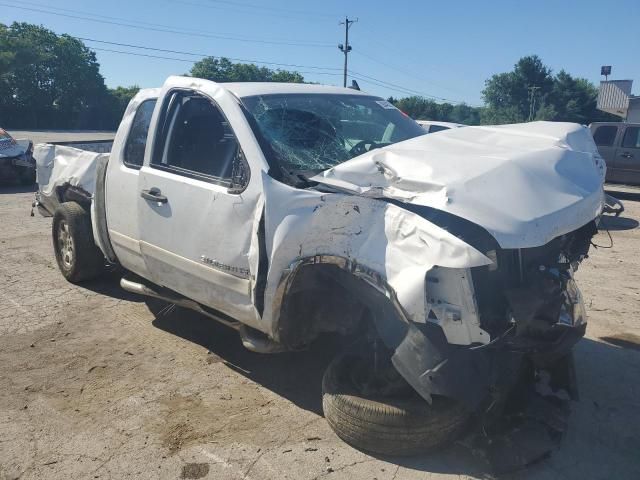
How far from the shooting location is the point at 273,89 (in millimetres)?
3916

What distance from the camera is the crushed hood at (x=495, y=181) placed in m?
2.52

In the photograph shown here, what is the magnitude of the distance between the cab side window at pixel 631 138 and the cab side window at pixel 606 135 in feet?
0.86

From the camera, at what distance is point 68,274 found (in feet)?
18.5

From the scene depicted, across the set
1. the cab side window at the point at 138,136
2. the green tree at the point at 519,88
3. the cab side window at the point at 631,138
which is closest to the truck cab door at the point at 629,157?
the cab side window at the point at 631,138

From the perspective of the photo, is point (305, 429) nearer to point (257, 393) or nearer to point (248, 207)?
point (257, 393)

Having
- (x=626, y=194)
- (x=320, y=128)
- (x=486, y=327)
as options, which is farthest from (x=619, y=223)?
(x=486, y=327)

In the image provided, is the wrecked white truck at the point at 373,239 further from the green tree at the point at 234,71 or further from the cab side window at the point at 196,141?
the green tree at the point at 234,71

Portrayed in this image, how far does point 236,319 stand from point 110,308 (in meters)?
2.11

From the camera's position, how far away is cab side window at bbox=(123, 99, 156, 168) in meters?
4.27

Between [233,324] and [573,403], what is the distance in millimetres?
2223

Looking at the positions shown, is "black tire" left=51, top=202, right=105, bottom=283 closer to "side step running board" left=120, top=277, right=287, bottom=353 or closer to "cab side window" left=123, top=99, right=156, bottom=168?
"side step running board" left=120, top=277, right=287, bottom=353

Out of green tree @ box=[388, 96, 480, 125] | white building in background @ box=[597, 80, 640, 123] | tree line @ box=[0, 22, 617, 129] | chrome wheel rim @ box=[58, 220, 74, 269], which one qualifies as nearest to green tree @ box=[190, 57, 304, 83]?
tree line @ box=[0, 22, 617, 129]

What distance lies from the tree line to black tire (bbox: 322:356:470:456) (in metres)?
45.2

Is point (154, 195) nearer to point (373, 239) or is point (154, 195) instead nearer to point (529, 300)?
point (373, 239)
